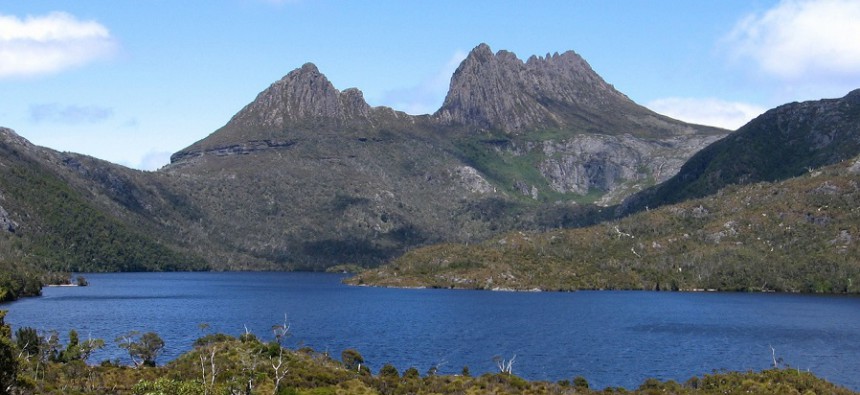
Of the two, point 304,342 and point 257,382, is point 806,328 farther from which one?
point 257,382

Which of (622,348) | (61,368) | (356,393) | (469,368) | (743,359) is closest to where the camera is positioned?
(356,393)

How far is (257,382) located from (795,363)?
8890cm

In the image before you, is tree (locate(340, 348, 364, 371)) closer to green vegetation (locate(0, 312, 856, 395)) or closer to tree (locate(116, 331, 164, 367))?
green vegetation (locate(0, 312, 856, 395))

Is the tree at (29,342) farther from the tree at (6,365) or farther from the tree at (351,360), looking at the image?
the tree at (6,365)

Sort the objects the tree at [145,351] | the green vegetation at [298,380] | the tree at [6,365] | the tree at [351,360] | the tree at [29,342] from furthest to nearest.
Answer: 1. the tree at [351,360]
2. the tree at [145,351]
3. the tree at [29,342]
4. the green vegetation at [298,380]
5. the tree at [6,365]

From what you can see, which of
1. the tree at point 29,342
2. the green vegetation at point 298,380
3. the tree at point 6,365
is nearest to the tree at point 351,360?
the green vegetation at point 298,380

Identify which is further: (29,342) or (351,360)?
(351,360)

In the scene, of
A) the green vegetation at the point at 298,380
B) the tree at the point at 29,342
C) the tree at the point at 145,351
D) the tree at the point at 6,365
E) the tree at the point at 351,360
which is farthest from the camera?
the tree at the point at 351,360

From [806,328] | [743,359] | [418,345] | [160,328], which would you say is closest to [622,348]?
[743,359]

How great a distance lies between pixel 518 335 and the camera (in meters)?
183

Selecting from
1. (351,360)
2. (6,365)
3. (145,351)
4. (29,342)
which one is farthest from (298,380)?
(29,342)

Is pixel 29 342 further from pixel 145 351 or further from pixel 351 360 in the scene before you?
pixel 351 360

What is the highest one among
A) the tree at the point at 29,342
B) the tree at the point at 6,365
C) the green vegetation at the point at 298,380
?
the tree at the point at 6,365

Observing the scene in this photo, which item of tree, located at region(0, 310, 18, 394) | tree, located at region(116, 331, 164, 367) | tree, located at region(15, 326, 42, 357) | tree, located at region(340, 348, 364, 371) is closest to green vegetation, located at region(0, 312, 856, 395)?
tree, located at region(15, 326, 42, 357)
